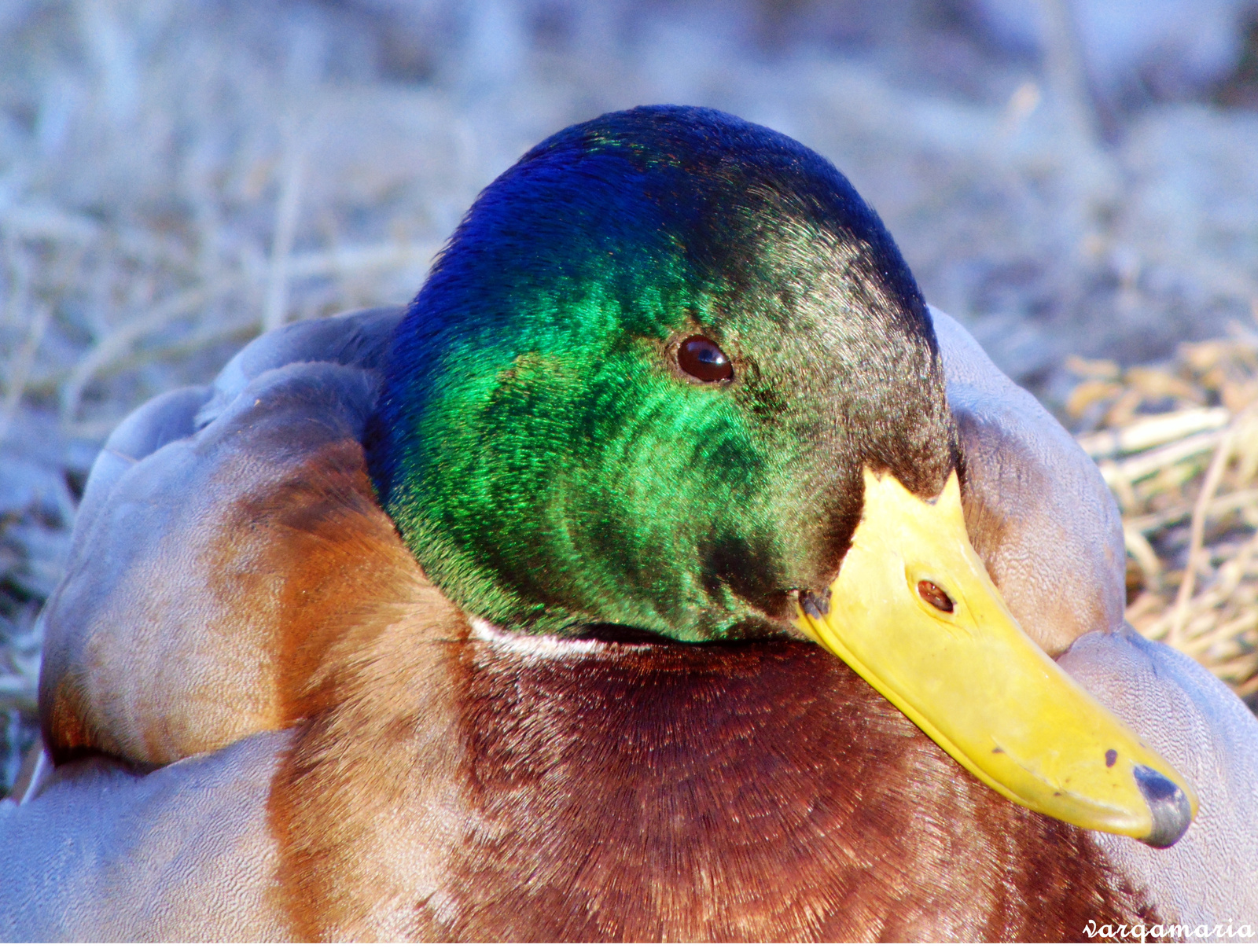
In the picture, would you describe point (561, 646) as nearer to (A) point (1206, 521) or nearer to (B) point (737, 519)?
(B) point (737, 519)

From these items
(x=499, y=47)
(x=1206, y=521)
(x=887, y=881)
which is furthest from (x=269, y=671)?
(x=499, y=47)

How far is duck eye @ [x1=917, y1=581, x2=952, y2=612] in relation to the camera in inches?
66.1

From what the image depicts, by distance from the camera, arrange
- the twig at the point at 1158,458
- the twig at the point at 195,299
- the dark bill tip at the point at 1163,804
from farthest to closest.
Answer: the twig at the point at 195,299
the twig at the point at 1158,458
the dark bill tip at the point at 1163,804

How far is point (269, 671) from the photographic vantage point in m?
1.97

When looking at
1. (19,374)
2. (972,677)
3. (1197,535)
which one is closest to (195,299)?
(19,374)

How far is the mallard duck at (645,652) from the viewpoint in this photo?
1.68 m

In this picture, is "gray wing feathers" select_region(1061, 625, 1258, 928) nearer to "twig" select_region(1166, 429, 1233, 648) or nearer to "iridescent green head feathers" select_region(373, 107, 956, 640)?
"iridescent green head feathers" select_region(373, 107, 956, 640)

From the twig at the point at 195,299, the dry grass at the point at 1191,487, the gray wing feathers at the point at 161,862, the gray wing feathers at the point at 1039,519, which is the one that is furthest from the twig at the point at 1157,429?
the gray wing feathers at the point at 161,862

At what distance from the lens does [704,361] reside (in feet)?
5.59

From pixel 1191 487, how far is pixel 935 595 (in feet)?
6.24

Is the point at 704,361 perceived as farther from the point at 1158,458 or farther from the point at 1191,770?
the point at 1158,458

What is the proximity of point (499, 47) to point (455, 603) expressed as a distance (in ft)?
15.5

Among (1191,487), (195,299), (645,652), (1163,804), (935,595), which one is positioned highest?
(935,595)

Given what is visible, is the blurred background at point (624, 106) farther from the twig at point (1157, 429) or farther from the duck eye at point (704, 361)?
the duck eye at point (704, 361)
